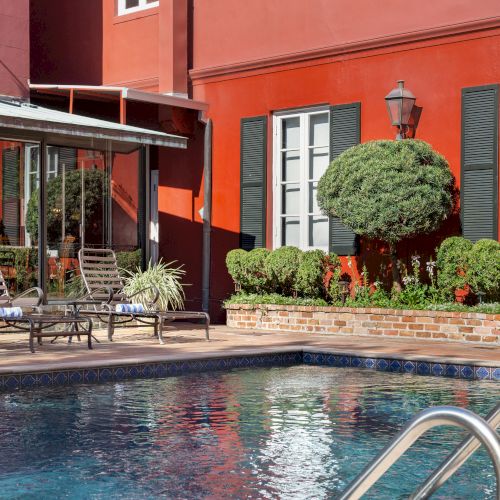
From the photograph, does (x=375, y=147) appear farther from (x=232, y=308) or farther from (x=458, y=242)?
(x=232, y=308)

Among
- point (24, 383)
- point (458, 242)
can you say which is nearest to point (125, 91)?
point (458, 242)

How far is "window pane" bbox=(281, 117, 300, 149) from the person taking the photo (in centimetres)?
1265

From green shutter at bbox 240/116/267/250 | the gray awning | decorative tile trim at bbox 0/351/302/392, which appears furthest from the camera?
green shutter at bbox 240/116/267/250

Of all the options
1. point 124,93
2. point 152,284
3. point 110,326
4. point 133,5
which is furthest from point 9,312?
point 133,5

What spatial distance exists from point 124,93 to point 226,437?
769cm

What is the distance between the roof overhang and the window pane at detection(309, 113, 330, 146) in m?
1.70

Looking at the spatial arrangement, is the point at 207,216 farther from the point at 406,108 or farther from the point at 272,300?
the point at 406,108

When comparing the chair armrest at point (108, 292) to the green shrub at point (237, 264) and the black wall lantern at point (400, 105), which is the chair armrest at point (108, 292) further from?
the black wall lantern at point (400, 105)

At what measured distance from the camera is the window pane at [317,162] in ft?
40.6

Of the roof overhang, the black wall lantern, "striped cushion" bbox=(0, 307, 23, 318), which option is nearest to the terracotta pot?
the black wall lantern

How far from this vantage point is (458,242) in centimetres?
1041

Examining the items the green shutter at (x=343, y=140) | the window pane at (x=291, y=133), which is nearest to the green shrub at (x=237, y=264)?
the green shutter at (x=343, y=140)

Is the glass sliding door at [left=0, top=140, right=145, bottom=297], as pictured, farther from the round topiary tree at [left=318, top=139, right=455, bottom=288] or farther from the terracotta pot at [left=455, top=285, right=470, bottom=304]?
the terracotta pot at [left=455, top=285, right=470, bottom=304]

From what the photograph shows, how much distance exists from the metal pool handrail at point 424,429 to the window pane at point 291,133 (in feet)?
34.6
